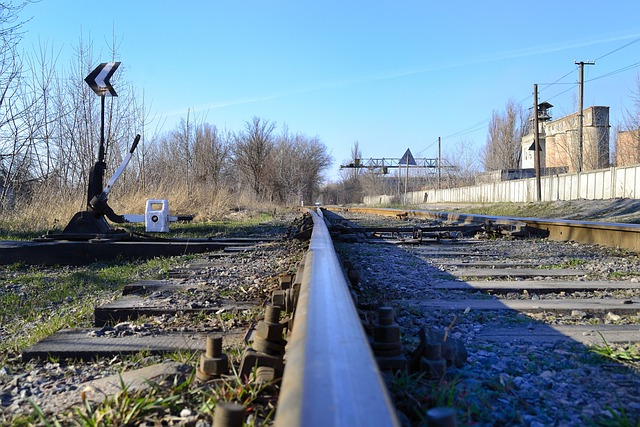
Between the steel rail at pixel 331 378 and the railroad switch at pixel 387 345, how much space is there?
0.52 ft

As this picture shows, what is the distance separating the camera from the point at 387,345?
1.69 m

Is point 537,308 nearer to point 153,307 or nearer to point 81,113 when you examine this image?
point 153,307

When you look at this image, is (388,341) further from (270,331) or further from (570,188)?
(570,188)

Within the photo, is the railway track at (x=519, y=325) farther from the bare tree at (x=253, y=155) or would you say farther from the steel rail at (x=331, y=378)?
the bare tree at (x=253, y=155)

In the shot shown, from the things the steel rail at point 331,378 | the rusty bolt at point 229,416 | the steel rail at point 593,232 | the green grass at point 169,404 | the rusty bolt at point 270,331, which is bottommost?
the green grass at point 169,404

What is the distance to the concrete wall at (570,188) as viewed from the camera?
75.6 ft

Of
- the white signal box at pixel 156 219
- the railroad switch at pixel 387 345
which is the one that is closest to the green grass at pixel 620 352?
the railroad switch at pixel 387 345

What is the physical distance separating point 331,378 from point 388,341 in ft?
2.35

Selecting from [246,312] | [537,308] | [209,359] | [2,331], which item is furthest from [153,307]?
[537,308]

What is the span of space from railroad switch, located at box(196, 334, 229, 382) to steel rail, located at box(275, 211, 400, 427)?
318 millimetres

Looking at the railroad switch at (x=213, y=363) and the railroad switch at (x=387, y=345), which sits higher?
the railroad switch at (x=387, y=345)

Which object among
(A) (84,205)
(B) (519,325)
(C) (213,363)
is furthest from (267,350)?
(A) (84,205)

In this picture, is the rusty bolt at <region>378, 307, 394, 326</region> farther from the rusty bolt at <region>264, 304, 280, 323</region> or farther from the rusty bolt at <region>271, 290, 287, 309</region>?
the rusty bolt at <region>271, 290, 287, 309</region>

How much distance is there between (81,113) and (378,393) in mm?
15080
